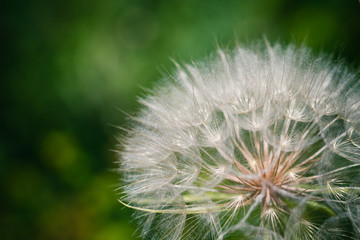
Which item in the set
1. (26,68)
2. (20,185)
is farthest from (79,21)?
(20,185)

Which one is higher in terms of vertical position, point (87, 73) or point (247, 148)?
point (87, 73)

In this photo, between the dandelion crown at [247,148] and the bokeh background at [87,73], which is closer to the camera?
the dandelion crown at [247,148]

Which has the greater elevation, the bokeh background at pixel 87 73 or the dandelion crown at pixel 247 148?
the bokeh background at pixel 87 73

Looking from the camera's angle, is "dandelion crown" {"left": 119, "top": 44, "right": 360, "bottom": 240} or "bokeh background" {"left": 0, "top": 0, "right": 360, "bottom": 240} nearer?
"dandelion crown" {"left": 119, "top": 44, "right": 360, "bottom": 240}

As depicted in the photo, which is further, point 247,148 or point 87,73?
point 87,73

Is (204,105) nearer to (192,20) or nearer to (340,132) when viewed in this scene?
(340,132)
